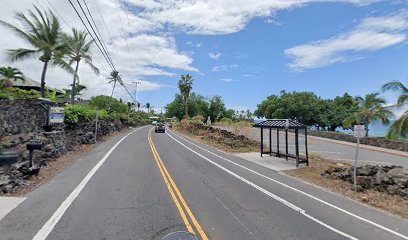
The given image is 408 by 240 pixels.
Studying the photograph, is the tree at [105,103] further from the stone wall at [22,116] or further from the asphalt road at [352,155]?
the stone wall at [22,116]

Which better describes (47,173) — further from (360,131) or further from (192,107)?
(192,107)

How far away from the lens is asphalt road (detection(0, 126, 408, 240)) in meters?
5.89

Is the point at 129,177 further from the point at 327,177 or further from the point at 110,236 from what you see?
the point at 327,177

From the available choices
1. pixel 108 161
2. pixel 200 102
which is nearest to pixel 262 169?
pixel 108 161

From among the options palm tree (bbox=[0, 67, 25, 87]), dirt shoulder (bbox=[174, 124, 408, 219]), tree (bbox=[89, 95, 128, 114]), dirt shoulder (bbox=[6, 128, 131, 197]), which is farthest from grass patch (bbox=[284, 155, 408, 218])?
tree (bbox=[89, 95, 128, 114])

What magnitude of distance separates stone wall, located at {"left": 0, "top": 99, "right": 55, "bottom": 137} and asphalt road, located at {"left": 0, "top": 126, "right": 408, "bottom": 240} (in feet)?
12.9

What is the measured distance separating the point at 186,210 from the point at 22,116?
11.2m

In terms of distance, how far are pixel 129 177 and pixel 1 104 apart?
286 inches

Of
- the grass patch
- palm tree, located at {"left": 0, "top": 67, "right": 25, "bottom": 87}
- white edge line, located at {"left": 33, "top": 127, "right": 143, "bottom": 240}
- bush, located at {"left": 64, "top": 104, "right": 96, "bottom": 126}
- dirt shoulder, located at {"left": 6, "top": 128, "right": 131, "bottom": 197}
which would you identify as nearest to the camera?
white edge line, located at {"left": 33, "top": 127, "right": 143, "bottom": 240}

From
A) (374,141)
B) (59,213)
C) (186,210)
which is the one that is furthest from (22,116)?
(374,141)

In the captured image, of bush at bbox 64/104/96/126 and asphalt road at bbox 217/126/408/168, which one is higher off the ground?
bush at bbox 64/104/96/126

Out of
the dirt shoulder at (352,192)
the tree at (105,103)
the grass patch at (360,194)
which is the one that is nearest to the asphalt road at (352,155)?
the dirt shoulder at (352,192)

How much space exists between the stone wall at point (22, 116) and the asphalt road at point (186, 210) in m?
3.93

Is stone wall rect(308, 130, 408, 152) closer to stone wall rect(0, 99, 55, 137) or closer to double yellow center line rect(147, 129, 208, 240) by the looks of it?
double yellow center line rect(147, 129, 208, 240)
